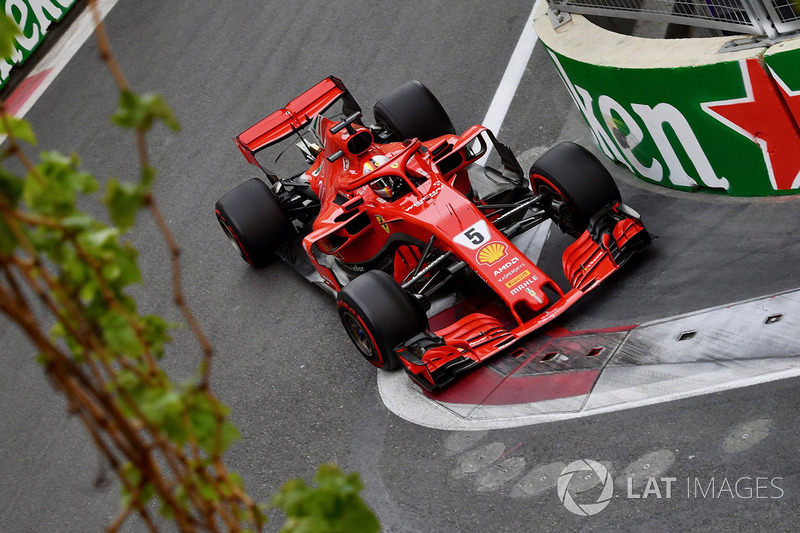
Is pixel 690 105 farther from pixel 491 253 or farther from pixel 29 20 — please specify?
pixel 29 20

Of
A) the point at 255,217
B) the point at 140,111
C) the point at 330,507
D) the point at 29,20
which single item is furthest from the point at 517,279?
the point at 29,20

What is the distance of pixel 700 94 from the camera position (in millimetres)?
6477

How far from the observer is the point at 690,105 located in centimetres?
661

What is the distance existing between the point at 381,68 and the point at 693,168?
4778mm

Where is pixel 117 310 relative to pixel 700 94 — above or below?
above

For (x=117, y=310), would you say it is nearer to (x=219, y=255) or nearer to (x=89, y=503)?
(x=89, y=503)

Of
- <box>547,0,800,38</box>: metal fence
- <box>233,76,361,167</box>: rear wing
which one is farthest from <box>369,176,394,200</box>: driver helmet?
<box>547,0,800,38</box>: metal fence

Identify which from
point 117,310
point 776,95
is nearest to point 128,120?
point 117,310

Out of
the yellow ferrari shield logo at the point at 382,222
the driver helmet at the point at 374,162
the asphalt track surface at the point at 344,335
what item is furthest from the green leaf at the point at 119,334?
the driver helmet at the point at 374,162

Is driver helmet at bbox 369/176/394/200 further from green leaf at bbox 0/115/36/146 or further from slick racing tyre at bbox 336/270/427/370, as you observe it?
green leaf at bbox 0/115/36/146

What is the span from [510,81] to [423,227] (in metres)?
3.69

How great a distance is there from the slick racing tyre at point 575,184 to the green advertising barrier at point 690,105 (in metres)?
0.60

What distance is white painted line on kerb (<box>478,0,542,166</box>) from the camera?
30.9 ft

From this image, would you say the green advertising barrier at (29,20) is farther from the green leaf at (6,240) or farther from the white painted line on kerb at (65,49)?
the green leaf at (6,240)
